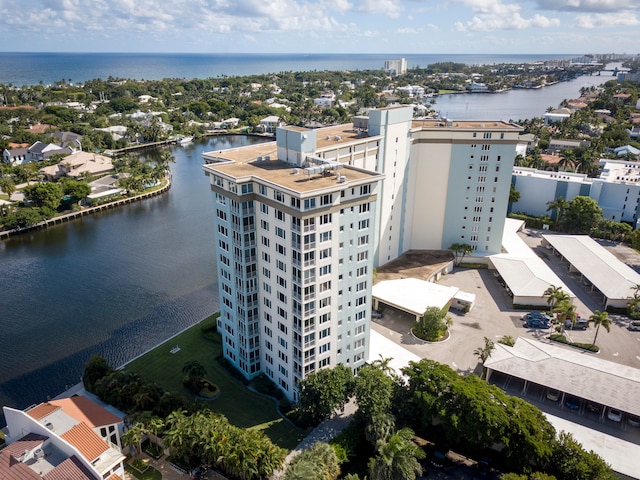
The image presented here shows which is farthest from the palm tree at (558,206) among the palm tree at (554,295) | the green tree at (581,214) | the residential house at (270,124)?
the residential house at (270,124)

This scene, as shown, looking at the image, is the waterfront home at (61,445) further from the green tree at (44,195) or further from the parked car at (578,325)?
the green tree at (44,195)

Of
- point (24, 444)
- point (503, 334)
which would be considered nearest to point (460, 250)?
point (503, 334)

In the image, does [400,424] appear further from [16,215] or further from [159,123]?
[159,123]

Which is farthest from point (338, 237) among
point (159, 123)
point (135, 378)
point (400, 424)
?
point (159, 123)

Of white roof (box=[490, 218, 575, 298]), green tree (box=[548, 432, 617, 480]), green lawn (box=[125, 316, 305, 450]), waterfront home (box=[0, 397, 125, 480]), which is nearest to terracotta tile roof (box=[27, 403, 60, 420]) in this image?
waterfront home (box=[0, 397, 125, 480])

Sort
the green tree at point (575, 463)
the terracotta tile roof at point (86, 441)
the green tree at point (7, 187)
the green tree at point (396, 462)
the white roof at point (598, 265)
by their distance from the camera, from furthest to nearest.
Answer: the green tree at point (7, 187), the white roof at point (598, 265), the terracotta tile roof at point (86, 441), the green tree at point (575, 463), the green tree at point (396, 462)

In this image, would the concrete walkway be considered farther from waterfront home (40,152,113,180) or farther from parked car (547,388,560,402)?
waterfront home (40,152,113,180)
